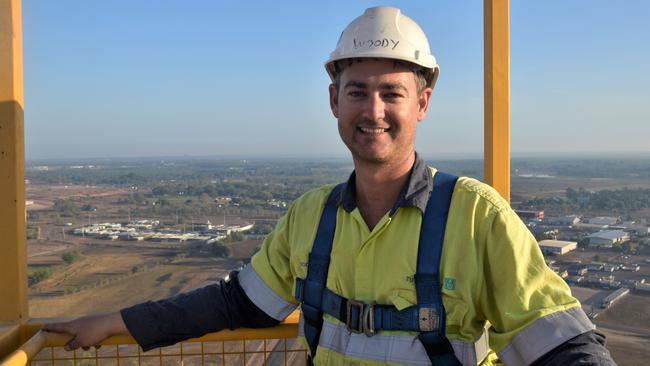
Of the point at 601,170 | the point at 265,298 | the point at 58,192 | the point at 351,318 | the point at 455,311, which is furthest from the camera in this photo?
the point at 601,170

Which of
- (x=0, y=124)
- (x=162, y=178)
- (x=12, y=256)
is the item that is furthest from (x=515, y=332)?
(x=162, y=178)

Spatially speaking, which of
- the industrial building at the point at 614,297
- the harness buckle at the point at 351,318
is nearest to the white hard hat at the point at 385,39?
the harness buckle at the point at 351,318

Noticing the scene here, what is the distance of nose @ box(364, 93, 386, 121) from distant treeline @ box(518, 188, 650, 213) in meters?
10.6

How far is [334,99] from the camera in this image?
2.08m

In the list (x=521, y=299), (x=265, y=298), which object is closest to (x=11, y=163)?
(x=265, y=298)

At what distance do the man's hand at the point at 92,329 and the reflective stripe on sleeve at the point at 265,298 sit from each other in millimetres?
548

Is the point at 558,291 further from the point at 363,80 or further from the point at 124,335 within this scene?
the point at 124,335

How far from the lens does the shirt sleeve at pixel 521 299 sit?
58.2 inches

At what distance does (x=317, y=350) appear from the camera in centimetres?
190

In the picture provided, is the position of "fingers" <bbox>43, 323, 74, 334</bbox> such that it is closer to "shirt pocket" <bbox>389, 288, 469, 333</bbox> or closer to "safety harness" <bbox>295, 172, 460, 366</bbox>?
"safety harness" <bbox>295, 172, 460, 366</bbox>

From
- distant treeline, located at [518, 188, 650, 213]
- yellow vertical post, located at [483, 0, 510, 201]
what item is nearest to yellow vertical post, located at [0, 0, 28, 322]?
yellow vertical post, located at [483, 0, 510, 201]

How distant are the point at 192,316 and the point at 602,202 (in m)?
13.3

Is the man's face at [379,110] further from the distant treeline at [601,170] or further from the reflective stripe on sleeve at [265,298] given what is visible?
the distant treeline at [601,170]

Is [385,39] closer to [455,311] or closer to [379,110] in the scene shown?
[379,110]
